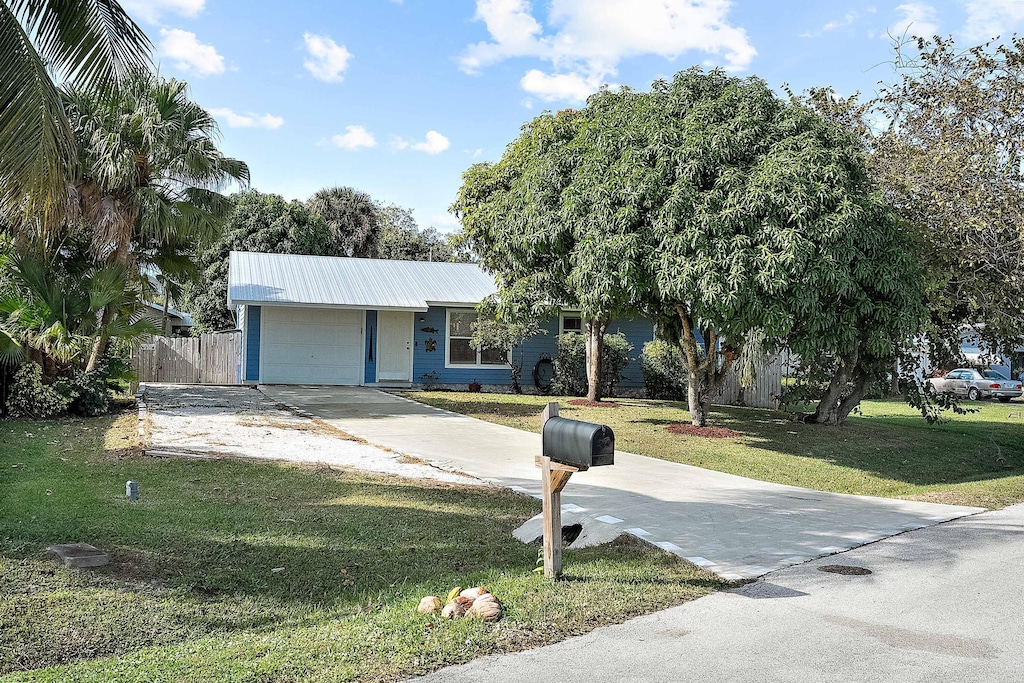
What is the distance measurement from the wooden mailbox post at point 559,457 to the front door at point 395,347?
55.1 ft

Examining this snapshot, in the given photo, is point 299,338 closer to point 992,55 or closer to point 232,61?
point 232,61

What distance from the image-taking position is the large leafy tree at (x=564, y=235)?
38.2 feet

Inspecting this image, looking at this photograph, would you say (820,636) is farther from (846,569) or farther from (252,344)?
(252,344)

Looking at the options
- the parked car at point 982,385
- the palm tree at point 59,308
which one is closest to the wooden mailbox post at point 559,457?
the palm tree at point 59,308

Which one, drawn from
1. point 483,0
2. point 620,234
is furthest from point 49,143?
point 483,0

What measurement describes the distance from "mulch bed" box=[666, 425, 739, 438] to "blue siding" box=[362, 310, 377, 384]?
9.85 m

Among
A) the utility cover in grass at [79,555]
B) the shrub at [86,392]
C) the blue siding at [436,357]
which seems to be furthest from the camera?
the blue siding at [436,357]

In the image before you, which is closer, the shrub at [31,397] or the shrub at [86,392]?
the shrub at [31,397]

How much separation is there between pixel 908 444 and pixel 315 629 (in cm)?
1307

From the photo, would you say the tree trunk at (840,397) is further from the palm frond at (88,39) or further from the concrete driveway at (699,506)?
the palm frond at (88,39)

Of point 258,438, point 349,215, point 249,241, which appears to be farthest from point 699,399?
point 349,215

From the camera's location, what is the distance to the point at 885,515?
7883 mm

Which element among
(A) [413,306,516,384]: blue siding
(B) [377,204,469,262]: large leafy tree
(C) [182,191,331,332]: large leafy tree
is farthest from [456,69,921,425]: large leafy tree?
(B) [377,204,469,262]: large leafy tree

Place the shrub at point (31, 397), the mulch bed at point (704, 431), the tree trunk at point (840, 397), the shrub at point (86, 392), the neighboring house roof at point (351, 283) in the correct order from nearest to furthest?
the shrub at point (31, 397)
the shrub at point (86, 392)
the mulch bed at point (704, 431)
the tree trunk at point (840, 397)
the neighboring house roof at point (351, 283)
